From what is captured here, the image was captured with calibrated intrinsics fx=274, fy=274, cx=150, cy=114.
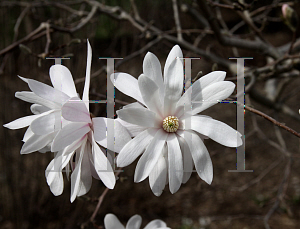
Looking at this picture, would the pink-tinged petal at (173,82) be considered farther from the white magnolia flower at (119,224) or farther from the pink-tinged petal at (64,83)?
the white magnolia flower at (119,224)

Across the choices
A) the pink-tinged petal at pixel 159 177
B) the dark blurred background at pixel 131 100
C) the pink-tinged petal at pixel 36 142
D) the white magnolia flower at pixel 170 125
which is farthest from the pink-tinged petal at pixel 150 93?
the dark blurred background at pixel 131 100

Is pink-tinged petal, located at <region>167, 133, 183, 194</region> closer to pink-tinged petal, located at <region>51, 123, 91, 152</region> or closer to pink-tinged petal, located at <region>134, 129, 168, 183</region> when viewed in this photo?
pink-tinged petal, located at <region>134, 129, 168, 183</region>

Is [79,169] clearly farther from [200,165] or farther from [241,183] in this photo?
[241,183]

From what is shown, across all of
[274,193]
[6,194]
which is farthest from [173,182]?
[274,193]

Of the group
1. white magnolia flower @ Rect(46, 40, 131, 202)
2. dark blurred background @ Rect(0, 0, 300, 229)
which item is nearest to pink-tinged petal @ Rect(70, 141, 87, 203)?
white magnolia flower @ Rect(46, 40, 131, 202)

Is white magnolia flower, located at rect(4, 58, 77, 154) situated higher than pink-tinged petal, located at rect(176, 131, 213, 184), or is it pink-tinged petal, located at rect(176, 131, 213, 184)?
white magnolia flower, located at rect(4, 58, 77, 154)

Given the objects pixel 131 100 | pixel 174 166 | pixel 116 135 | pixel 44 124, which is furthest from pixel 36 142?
pixel 131 100
